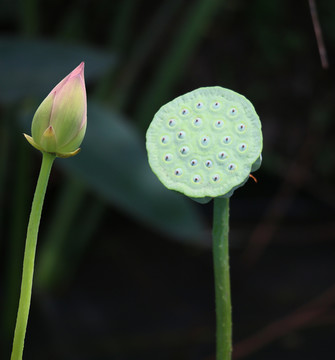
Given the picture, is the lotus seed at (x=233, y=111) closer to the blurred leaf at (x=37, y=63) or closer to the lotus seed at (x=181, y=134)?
the lotus seed at (x=181, y=134)

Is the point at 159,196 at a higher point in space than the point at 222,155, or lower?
lower

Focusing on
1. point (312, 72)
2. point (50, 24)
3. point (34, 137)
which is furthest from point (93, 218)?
point (34, 137)

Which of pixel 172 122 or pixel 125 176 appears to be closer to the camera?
pixel 172 122

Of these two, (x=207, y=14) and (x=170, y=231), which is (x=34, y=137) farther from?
(x=207, y=14)

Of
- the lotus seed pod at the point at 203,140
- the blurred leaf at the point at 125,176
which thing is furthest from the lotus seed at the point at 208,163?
the blurred leaf at the point at 125,176

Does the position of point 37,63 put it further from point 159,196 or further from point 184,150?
point 184,150

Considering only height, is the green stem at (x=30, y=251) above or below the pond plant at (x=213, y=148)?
below

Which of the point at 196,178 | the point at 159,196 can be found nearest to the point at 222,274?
the point at 196,178
